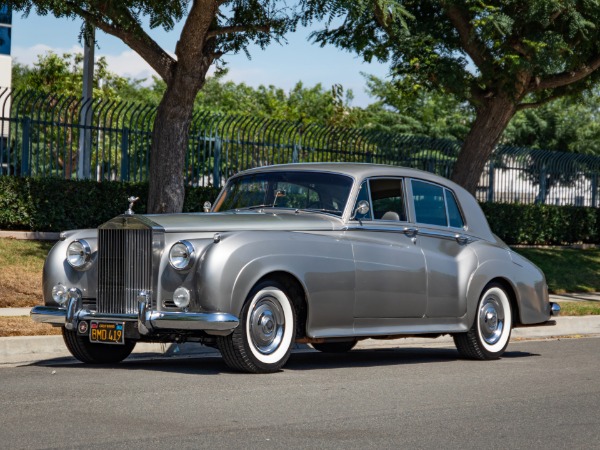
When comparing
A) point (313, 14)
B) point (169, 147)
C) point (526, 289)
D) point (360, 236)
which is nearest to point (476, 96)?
point (313, 14)

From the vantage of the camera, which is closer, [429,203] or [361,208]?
[361,208]

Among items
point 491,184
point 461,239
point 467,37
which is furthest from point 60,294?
point 491,184

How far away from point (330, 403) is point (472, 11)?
1434cm

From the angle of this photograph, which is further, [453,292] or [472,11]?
[472,11]

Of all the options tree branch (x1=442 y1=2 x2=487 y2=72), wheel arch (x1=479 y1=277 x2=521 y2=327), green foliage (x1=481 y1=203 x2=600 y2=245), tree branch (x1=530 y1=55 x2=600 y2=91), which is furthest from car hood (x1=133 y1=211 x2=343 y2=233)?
green foliage (x1=481 y1=203 x2=600 y2=245)

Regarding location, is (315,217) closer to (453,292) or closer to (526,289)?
(453,292)

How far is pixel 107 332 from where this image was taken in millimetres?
8977

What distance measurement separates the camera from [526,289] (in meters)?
11.6

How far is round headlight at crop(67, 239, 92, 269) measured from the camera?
30.8ft

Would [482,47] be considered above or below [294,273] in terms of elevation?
above

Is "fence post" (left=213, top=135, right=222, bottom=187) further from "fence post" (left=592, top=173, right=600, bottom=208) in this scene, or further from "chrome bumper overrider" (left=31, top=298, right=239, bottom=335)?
"fence post" (left=592, top=173, right=600, bottom=208)

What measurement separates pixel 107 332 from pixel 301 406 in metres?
2.18

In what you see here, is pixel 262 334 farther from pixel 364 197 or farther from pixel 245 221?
pixel 364 197

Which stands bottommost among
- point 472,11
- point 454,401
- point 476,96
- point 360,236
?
point 454,401
